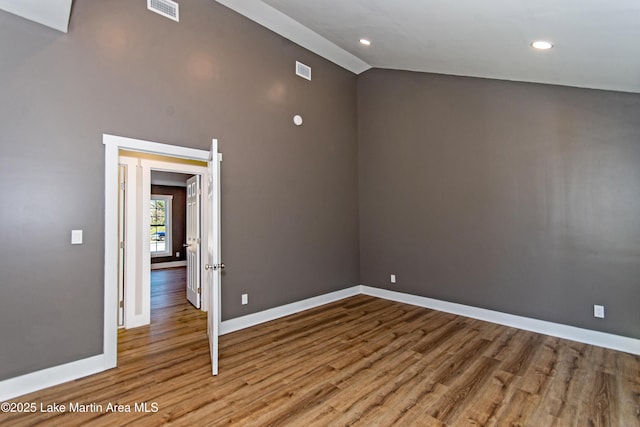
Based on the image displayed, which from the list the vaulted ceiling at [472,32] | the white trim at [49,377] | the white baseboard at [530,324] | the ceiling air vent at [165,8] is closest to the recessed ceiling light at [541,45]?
the vaulted ceiling at [472,32]

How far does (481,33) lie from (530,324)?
11.4 ft

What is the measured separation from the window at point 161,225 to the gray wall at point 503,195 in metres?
7.08

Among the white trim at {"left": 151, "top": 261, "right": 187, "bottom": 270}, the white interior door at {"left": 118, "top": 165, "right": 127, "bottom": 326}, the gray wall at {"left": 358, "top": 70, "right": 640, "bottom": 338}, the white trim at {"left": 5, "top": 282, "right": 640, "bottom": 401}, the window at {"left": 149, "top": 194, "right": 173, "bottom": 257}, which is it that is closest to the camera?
the white trim at {"left": 5, "top": 282, "right": 640, "bottom": 401}

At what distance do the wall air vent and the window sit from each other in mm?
7104

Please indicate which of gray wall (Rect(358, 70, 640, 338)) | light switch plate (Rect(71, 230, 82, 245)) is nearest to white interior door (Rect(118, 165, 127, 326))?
light switch plate (Rect(71, 230, 82, 245))

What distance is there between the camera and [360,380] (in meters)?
2.82

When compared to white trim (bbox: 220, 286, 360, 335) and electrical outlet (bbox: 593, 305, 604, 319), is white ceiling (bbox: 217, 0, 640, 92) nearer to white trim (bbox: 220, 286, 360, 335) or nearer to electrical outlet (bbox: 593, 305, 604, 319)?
electrical outlet (bbox: 593, 305, 604, 319)

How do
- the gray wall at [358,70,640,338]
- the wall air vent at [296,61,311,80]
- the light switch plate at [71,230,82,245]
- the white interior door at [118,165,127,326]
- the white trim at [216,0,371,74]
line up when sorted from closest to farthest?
the light switch plate at [71,230,82,245], the gray wall at [358,70,640,338], the white trim at [216,0,371,74], the white interior door at [118,165,127,326], the wall air vent at [296,61,311,80]

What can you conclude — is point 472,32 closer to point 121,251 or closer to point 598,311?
point 598,311

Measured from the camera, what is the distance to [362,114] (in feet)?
19.1

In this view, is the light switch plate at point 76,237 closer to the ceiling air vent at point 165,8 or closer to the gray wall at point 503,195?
the ceiling air vent at point 165,8

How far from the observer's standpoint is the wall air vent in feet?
15.8

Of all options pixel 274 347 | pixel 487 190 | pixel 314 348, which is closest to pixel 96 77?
pixel 274 347

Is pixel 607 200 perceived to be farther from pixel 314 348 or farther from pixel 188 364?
pixel 188 364
